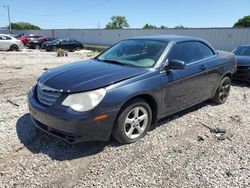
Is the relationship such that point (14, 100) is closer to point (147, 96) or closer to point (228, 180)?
point (147, 96)

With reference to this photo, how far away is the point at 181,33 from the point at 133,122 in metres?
20.9

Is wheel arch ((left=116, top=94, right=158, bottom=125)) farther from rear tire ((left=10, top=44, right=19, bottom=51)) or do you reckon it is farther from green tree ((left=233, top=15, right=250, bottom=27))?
green tree ((left=233, top=15, right=250, bottom=27))

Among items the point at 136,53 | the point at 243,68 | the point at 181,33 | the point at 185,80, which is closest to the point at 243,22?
the point at 181,33

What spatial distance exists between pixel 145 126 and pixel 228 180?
138cm

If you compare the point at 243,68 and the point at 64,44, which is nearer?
the point at 243,68

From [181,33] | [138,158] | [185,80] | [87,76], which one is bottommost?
[138,158]

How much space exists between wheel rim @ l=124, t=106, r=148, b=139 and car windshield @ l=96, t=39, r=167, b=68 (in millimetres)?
737

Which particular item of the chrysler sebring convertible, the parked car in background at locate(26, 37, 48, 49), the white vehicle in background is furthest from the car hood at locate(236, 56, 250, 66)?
the parked car in background at locate(26, 37, 48, 49)

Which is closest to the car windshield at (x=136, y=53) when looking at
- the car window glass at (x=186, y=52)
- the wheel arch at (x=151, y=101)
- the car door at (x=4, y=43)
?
the car window glass at (x=186, y=52)

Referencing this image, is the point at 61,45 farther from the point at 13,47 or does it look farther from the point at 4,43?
the point at 4,43

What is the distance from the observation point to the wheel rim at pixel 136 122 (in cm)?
342

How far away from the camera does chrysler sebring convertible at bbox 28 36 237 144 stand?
116 inches

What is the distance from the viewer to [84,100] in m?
2.93

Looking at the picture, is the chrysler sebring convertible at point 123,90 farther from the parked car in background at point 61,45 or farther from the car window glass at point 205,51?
the parked car in background at point 61,45
